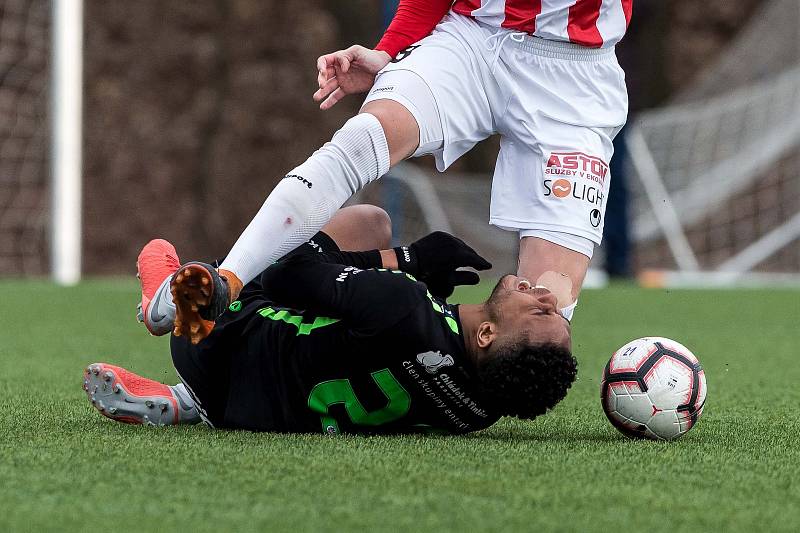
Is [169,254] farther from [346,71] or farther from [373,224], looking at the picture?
[346,71]

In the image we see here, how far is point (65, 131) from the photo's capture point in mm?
9781

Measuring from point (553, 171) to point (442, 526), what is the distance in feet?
5.87

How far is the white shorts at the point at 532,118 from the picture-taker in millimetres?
3436

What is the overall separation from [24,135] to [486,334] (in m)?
9.33

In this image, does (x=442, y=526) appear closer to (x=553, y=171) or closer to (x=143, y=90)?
A: (x=553, y=171)

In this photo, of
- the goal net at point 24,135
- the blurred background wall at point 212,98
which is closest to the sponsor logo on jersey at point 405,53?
the goal net at point 24,135

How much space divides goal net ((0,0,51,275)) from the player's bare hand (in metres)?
7.83

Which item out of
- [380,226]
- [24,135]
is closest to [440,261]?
[380,226]

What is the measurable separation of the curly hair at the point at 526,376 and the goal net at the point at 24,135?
8.81m

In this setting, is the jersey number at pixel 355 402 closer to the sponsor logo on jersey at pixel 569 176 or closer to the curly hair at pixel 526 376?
the curly hair at pixel 526 376

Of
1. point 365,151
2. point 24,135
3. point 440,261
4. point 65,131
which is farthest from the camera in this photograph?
point 24,135

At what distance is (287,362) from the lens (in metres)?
2.88

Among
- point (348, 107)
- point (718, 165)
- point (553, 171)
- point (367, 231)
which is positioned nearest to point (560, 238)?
point (553, 171)

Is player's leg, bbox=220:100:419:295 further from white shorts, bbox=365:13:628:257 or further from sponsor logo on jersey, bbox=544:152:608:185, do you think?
sponsor logo on jersey, bbox=544:152:608:185
